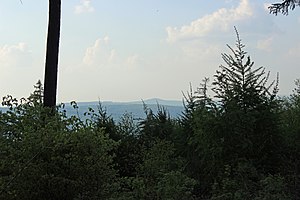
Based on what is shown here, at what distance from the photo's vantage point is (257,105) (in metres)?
12.0

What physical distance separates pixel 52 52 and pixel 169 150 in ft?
11.1

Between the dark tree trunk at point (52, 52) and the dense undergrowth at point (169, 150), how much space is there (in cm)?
57

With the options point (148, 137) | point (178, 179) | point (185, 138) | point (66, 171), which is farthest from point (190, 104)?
point (66, 171)

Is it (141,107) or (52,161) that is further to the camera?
(141,107)

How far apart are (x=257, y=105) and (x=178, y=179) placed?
339 centimetres

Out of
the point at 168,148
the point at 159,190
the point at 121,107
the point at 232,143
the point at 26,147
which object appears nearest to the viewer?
the point at 26,147

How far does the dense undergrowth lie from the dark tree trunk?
571mm

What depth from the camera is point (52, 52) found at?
12.0 meters

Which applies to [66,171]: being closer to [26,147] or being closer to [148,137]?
[26,147]

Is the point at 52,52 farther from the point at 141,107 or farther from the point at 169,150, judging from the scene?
the point at 141,107

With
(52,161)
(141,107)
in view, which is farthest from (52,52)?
(141,107)

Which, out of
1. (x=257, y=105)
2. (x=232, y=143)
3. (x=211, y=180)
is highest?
(x=257, y=105)

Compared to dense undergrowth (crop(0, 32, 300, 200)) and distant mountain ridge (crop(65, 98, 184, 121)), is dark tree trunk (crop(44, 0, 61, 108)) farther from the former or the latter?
distant mountain ridge (crop(65, 98, 184, 121))

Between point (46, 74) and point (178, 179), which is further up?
point (46, 74)
